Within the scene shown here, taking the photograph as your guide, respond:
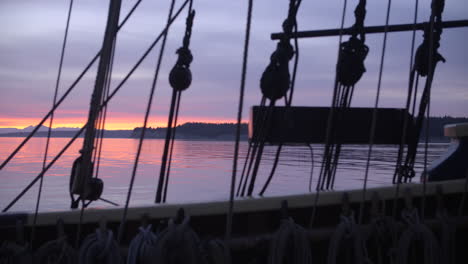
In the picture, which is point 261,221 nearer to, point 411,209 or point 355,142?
point 411,209

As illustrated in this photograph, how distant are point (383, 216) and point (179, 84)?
1520 mm

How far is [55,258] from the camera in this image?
2.08 m

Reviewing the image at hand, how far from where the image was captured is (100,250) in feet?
6.72

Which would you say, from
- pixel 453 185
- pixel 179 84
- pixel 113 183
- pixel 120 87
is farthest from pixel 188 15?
pixel 113 183

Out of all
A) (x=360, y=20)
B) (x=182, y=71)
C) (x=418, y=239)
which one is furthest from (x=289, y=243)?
(x=360, y=20)

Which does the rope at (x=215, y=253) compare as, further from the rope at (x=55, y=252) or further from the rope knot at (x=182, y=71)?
the rope knot at (x=182, y=71)

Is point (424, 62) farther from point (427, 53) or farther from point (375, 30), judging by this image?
point (375, 30)

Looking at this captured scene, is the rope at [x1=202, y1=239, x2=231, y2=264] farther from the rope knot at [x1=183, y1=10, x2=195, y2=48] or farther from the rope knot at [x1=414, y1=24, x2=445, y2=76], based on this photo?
the rope knot at [x1=414, y1=24, x2=445, y2=76]

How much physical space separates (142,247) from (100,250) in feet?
0.60

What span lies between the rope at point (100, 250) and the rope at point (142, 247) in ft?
0.19

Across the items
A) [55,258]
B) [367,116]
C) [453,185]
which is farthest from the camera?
[367,116]

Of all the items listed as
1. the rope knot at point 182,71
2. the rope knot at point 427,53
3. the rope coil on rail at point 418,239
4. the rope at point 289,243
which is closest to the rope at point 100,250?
the rope at point 289,243

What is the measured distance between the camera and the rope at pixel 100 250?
6.71ft

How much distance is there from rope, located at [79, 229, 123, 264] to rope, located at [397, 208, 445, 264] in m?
1.39
